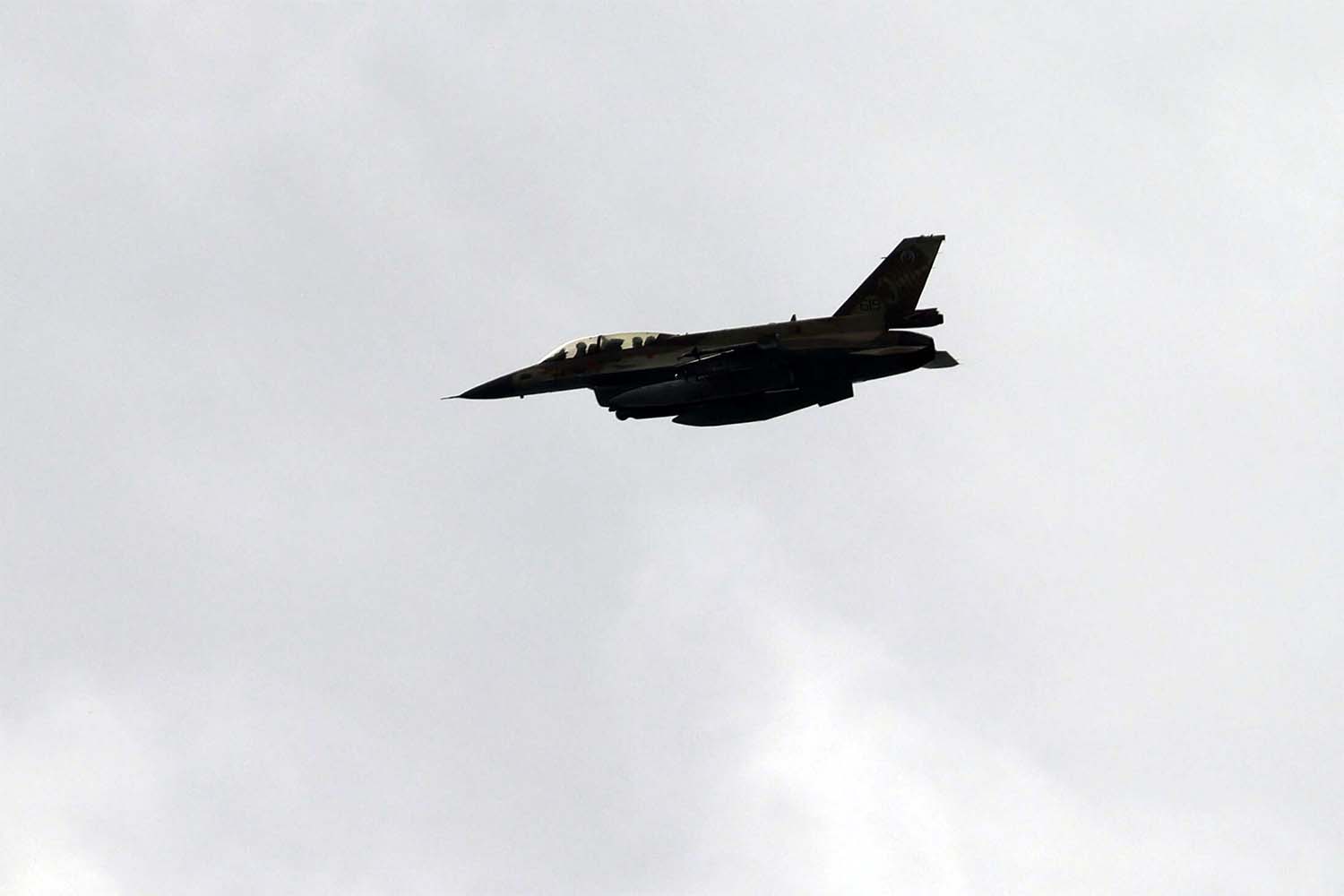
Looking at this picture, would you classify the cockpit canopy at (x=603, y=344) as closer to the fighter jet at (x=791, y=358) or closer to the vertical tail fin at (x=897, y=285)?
the fighter jet at (x=791, y=358)

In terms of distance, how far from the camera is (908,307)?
6244cm

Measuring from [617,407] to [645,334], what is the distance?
416 centimetres

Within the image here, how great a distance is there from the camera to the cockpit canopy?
64.1m

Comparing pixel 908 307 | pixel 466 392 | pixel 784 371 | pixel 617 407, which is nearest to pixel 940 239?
pixel 908 307

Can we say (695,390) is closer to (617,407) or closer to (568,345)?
(617,407)

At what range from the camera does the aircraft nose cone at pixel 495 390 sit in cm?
6494

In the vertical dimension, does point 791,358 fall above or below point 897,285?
below

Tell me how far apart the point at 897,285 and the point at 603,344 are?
12332mm

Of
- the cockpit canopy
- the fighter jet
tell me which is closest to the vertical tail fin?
the fighter jet

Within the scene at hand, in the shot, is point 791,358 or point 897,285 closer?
point 791,358

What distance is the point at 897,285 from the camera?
206ft

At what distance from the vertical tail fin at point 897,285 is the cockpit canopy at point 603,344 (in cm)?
796

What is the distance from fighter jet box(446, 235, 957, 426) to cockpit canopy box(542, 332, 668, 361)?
17.1 inches

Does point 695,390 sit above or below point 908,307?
Answer: below
